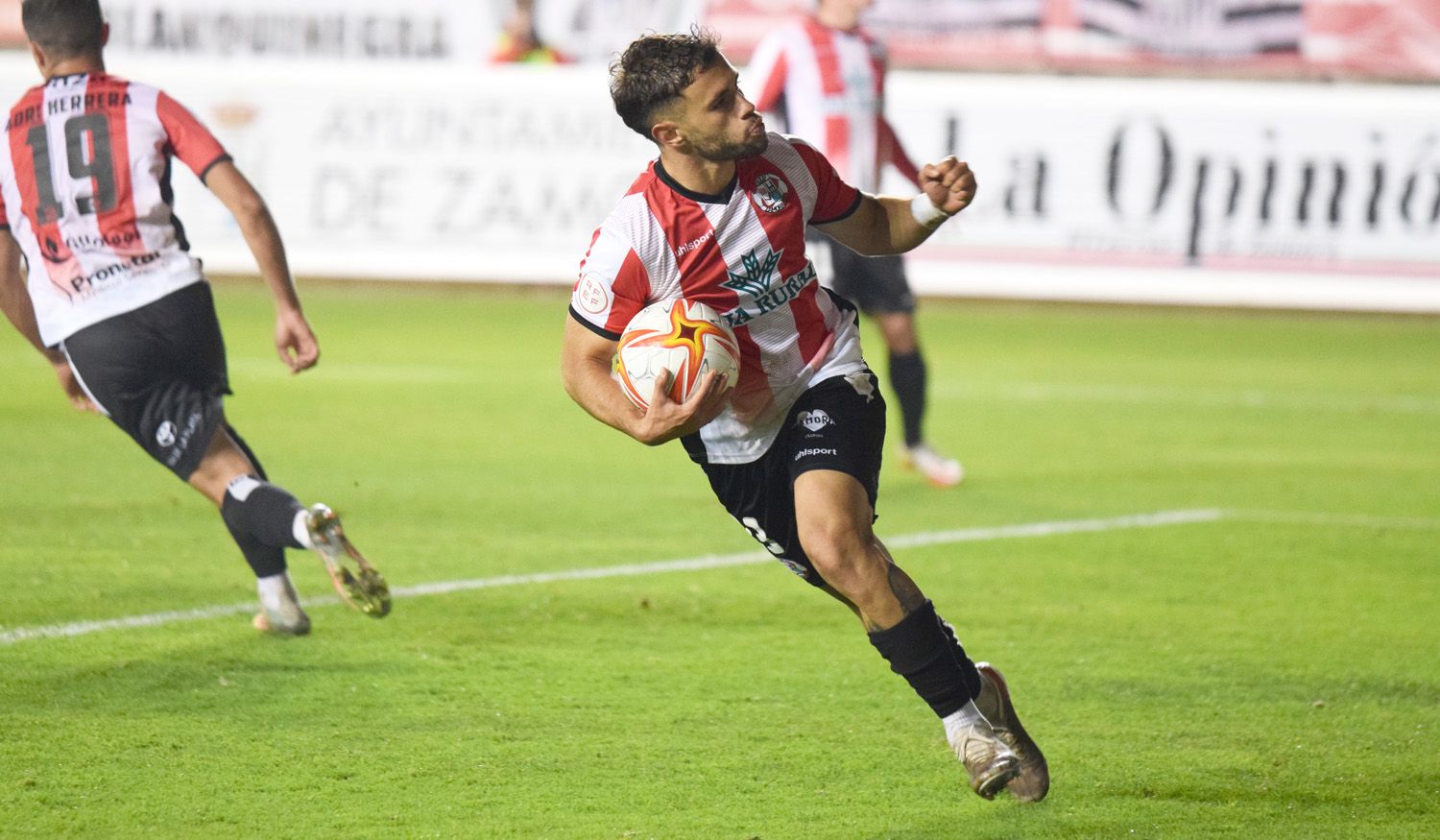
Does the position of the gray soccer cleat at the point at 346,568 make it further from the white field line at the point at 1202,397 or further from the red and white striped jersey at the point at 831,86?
the white field line at the point at 1202,397

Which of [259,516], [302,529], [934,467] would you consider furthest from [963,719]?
[934,467]

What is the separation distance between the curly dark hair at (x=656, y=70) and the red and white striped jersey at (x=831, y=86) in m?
4.81

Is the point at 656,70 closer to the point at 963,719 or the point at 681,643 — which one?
the point at 963,719

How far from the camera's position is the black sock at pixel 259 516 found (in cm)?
512

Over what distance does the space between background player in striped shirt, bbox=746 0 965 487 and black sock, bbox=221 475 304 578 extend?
409 cm

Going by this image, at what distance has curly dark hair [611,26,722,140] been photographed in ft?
13.9

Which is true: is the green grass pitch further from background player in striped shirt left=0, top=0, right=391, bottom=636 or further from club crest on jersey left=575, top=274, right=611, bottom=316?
club crest on jersey left=575, top=274, right=611, bottom=316

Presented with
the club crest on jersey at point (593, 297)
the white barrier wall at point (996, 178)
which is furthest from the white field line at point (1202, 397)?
the club crest on jersey at point (593, 297)

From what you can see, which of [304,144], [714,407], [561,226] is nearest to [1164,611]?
[714,407]

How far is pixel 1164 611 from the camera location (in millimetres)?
6238

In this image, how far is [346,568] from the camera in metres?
4.89

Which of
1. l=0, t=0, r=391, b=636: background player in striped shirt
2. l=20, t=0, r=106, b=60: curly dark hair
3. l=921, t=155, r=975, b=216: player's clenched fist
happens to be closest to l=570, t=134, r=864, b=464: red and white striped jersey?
l=921, t=155, r=975, b=216: player's clenched fist

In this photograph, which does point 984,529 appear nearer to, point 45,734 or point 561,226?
point 45,734

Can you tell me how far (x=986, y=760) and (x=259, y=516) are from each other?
2245mm
